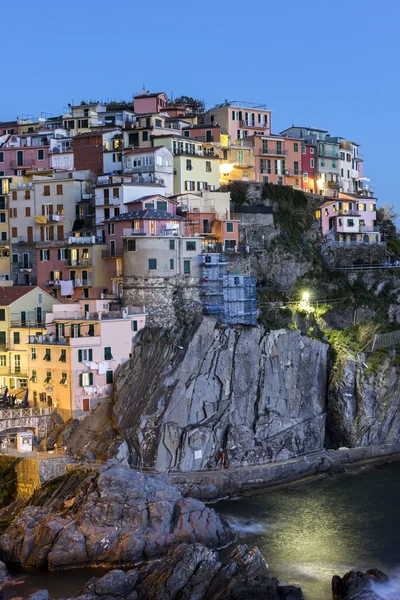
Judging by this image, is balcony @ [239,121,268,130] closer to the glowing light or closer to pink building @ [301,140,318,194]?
pink building @ [301,140,318,194]

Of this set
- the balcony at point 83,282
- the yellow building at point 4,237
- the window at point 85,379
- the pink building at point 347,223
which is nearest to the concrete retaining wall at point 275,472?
the window at point 85,379

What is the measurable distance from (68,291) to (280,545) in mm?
24655

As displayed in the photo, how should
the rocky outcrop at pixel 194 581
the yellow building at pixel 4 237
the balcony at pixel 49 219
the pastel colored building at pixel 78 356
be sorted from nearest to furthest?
the rocky outcrop at pixel 194 581, the pastel colored building at pixel 78 356, the balcony at pixel 49 219, the yellow building at pixel 4 237

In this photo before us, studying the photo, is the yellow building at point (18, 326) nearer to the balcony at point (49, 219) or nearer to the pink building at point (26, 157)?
the balcony at point (49, 219)

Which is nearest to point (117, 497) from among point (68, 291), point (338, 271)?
point (68, 291)

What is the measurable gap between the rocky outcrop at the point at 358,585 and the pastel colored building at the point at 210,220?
27.7 metres

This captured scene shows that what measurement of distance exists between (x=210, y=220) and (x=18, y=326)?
13767 millimetres

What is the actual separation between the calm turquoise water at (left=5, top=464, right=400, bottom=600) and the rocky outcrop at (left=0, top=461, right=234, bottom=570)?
1213mm

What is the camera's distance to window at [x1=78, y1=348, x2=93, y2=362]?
60.6 m

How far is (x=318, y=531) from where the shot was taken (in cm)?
5262

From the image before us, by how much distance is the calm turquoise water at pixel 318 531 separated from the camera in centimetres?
4625

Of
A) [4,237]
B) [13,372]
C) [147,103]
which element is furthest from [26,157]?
[13,372]

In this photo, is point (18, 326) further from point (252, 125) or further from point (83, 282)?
point (252, 125)

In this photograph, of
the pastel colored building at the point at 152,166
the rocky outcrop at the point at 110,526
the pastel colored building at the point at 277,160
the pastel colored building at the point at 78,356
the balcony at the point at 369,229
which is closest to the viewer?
the rocky outcrop at the point at 110,526
